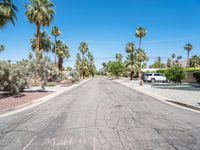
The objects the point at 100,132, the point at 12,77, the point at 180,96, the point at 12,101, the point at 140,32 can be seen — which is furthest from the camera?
the point at 140,32

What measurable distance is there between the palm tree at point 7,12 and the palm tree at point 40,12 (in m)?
13.8

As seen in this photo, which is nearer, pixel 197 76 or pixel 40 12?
pixel 40 12

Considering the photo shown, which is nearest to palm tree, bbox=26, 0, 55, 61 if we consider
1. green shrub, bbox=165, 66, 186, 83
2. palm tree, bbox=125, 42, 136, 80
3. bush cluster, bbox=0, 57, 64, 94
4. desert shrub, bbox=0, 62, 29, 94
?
bush cluster, bbox=0, 57, 64, 94

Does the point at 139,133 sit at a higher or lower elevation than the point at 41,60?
lower

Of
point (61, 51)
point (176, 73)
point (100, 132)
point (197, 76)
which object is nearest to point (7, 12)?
point (100, 132)

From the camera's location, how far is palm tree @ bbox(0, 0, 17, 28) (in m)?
17.8

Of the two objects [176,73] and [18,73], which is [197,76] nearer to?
[176,73]

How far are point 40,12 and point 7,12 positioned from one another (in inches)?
603

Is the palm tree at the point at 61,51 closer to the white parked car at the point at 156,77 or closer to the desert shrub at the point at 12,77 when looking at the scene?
the white parked car at the point at 156,77

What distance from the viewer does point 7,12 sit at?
59.2 feet

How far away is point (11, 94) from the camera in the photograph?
19531mm

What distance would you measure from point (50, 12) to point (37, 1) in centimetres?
244

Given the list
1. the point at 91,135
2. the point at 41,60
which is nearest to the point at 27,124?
the point at 91,135

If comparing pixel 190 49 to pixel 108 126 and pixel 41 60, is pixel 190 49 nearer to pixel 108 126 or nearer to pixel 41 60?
pixel 41 60
